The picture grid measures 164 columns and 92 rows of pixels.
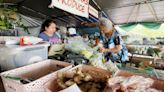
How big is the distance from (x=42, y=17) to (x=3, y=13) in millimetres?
1150

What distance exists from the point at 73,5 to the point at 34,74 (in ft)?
2.64

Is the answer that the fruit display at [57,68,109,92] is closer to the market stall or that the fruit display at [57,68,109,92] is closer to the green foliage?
the market stall

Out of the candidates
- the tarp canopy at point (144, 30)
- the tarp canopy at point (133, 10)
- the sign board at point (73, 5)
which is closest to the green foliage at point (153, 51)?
the tarp canopy at point (144, 30)

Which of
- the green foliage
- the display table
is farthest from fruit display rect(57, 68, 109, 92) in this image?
the green foliage

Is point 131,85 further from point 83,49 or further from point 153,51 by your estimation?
point 153,51

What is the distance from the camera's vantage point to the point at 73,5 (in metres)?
1.43

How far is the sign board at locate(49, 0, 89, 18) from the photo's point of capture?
1.25 m

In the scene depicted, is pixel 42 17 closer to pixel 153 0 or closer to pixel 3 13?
pixel 3 13

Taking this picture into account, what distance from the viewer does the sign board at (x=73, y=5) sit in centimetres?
125

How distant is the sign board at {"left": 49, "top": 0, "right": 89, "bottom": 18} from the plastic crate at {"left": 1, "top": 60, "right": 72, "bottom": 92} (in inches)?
20.0

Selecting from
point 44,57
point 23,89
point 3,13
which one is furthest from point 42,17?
point 23,89

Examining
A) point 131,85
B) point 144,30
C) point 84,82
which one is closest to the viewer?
point 131,85

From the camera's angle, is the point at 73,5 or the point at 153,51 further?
the point at 153,51

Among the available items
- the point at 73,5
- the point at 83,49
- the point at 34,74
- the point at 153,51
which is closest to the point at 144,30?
the point at 153,51
